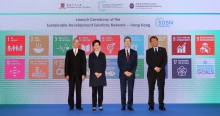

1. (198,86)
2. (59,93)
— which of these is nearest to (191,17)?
(198,86)

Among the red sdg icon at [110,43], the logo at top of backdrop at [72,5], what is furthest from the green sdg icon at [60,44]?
the red sdg icon at [110,43]

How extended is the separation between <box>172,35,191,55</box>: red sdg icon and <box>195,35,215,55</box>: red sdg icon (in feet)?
0.73

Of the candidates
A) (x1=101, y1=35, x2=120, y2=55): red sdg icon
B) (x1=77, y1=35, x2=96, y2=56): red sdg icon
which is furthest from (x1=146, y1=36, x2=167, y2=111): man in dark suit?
(x1=77, y1=35, x2=96, y2=56): red sdg icon

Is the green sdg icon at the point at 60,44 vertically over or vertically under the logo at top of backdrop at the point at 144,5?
under

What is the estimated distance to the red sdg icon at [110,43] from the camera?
616cm

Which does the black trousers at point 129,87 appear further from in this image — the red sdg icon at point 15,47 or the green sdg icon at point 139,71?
the red sdg icon at point 15,47

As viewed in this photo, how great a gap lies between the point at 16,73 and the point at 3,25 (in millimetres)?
1214

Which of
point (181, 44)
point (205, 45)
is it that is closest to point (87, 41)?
point (181, 44)

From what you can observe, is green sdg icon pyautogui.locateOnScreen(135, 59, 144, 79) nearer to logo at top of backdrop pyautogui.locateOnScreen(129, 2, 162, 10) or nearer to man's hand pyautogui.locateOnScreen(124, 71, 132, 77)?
man's hand pyautogui.locateOnScreen(124, 71, 132, 77)

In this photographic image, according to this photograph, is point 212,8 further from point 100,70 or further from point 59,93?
point 59,93

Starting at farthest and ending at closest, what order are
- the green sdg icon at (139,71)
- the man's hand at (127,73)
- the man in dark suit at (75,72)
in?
the green sdg icon at (139,71)
the man in dark suit at (75,72)
the man's hand at (127,73)

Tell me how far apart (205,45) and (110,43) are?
2.30m

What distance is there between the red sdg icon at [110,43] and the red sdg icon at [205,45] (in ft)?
6.34

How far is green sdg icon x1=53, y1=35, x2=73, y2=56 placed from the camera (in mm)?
6156
